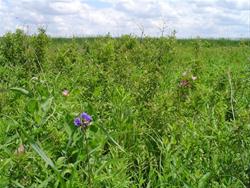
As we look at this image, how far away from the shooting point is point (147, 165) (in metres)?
3.66

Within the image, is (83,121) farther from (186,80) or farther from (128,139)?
(186,80)

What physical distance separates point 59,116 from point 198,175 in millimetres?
1142

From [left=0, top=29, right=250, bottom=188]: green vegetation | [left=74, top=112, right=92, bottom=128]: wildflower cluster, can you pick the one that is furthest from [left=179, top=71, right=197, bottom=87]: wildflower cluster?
[left=74, top=112, right=92, bottom=128]: wildflower cluster

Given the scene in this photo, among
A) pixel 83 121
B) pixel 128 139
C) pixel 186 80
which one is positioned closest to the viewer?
pixel 83 121

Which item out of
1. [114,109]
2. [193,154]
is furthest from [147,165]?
[114,109]

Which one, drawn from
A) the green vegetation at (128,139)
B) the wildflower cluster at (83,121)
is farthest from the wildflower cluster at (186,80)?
Result: the wildflower cluster at (83,121)

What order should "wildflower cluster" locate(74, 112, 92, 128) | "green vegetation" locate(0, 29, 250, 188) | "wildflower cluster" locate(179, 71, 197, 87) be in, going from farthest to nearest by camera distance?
1. "wildflower cluster" locate(179, 71, 197, 87)
2. "green vegetation" locate(0, 29, 250, 188)
3. "wildflower cluster" locate(74, 112, 92, 128)

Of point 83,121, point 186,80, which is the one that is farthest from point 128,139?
point 83,121

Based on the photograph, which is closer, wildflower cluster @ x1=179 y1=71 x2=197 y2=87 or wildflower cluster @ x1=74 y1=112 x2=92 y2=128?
wildflower cluster @ x1=74 y1=112 x2=92 y2=128

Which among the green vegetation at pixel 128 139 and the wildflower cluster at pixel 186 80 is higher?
the wildflower cluster at pixel 186 80

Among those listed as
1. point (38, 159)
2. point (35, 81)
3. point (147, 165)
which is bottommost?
point (147, 165)

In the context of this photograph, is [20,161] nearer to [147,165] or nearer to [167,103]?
[147,165]

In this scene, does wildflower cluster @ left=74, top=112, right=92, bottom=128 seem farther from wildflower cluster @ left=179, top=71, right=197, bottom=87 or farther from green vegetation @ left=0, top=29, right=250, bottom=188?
wildflower cluster @ left=179, top=71, right=197, bottom=87

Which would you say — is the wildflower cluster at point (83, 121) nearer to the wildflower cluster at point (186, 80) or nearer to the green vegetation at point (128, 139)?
the green vegetation at point (128, 139)
